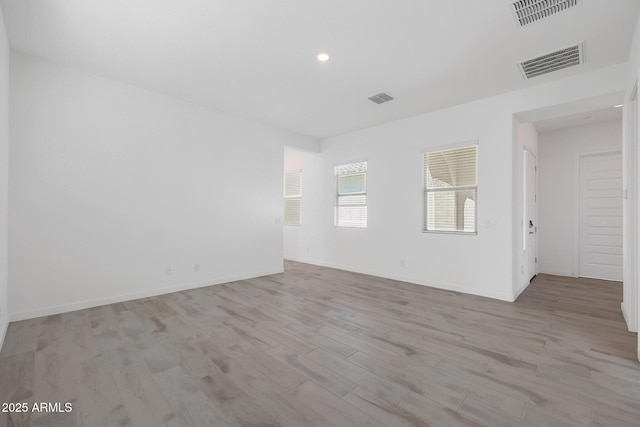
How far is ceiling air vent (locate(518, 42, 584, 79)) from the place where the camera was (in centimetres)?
287

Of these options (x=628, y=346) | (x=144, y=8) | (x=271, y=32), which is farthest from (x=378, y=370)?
(x=144, y=8)

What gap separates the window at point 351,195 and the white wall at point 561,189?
370 cm

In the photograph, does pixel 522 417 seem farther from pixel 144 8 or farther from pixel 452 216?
pixel 144 8

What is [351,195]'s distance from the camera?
589 cm

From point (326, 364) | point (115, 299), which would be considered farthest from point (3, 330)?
point (326, 364)

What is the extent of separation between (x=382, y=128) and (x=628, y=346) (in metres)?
4.31

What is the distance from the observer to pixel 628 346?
2475mm

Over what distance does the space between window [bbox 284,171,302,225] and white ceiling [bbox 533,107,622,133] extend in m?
5.03

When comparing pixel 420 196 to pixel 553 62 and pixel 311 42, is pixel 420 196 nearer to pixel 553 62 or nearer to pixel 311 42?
pixel 553 62

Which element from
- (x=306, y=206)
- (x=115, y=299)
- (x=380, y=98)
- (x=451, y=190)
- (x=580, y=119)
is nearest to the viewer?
(x=115, y=299)

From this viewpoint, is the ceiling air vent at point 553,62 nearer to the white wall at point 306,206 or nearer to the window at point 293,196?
the white wall at point 306,206

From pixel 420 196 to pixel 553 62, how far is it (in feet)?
7.70

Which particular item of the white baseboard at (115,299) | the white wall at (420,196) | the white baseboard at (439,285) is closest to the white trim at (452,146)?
the white wall at (420,196)

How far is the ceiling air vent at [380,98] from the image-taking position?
3.96 meters
